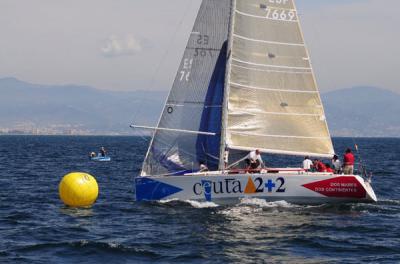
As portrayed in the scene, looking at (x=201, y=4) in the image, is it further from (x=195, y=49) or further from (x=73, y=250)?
(x=73, y=250)

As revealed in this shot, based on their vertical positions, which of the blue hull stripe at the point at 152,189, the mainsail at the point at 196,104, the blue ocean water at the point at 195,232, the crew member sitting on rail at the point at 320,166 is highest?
the mainsail at the point at 196,104

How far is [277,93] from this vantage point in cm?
3073

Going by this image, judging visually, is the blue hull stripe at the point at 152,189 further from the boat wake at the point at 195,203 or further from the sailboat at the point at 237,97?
the boat wake at the point at 195,203

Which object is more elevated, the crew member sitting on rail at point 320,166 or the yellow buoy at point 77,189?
the crew member sitting on rail at point 320,166

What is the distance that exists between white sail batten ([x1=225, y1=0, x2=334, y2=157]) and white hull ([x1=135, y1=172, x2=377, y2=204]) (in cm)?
209

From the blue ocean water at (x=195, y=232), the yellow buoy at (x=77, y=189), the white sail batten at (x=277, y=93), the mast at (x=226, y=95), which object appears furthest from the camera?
the white sail batten at (x=277, y=93)

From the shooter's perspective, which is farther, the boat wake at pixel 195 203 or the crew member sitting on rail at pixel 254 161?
the crew member sitting on rail at pixel 254 161

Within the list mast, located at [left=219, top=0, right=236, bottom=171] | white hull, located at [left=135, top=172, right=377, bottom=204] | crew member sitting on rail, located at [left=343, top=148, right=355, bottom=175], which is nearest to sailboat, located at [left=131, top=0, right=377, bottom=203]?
mast, located at [left=219, top=0, right=236, bottom=171]

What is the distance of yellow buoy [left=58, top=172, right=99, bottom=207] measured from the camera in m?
28.4

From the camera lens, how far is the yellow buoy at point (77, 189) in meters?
28.4

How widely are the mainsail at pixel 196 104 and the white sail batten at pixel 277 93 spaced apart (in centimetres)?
98

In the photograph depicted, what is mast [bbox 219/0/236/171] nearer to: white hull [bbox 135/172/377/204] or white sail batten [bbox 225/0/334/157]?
white sail batten [bbox 225/0/334/157]

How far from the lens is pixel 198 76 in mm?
30750

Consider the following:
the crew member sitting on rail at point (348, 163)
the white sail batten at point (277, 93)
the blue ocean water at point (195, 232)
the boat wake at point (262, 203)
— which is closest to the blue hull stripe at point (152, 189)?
the blue ocean water at point (195, 232)
